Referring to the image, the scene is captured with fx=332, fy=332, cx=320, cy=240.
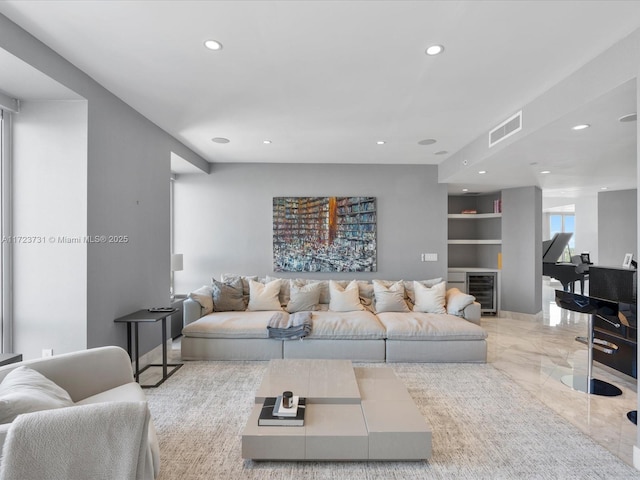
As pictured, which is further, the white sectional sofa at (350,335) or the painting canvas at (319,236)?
the painting canvas at (319,236)

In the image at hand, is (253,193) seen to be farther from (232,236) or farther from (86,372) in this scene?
(86,372)

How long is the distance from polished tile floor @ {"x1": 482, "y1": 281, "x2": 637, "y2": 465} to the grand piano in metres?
0.83

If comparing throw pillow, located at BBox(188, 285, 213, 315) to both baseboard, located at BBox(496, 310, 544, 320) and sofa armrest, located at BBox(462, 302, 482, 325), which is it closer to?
sofa armrest, located at BBox(462, 302, 482, 325)

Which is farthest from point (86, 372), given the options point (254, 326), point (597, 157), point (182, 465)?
point (597, 157)

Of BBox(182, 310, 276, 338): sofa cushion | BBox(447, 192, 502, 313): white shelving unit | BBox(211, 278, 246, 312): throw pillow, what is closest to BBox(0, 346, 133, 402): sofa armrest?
BBox(182, 310, 276, 338): sofa cushion

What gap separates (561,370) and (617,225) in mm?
5116

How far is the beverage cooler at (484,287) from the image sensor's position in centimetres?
646

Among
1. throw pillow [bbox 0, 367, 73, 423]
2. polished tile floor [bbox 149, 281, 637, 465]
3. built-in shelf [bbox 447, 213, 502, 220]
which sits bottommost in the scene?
polished tile floor [bbox 149, 281, 637, 465]

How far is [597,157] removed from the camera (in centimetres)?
400

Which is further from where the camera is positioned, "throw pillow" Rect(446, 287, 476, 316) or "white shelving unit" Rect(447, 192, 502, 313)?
"white shelving unit" Rect(447, 192, 502, 313)

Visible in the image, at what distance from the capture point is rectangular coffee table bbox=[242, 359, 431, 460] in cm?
206

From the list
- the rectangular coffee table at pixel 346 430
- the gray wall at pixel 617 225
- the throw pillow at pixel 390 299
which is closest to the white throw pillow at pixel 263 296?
the throw pillow at pixel 390 299

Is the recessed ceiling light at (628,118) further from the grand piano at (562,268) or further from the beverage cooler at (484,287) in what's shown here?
the grand piano at (562,268)

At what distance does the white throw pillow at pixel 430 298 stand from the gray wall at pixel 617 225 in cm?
496
